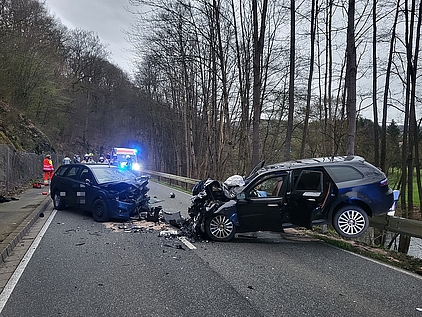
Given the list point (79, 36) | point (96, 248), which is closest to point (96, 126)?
point (79, 36)

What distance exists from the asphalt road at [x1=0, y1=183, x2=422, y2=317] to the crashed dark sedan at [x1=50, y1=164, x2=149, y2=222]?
216cm

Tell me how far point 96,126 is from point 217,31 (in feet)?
144

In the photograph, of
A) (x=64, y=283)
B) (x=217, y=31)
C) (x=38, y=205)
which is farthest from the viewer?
(x=217, y=31)

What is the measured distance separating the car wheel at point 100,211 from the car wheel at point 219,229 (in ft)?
12.2

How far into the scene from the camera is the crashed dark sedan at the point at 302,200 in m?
7.44

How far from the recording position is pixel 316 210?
7.54 metres

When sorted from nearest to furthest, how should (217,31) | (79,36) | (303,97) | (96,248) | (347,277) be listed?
1. (347,277)
2. (96,248)
3. (217,31)
4. (303,97)
5. (79,36)

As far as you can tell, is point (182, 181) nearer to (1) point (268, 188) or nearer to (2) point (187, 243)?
(1) point (268, 188)

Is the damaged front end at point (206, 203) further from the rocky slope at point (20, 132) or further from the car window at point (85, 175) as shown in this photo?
the rocky slope at point (20, 132)

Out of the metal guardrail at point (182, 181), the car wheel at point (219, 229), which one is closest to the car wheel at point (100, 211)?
the car wheel at point (219, 229)

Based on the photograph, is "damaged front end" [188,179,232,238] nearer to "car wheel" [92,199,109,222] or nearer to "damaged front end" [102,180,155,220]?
"damaged front end" [102,180,155,220]

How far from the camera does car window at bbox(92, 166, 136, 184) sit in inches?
441

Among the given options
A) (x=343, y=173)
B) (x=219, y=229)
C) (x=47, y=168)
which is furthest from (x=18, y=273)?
(x=47, y=168)

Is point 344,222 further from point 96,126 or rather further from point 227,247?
point 96,126
